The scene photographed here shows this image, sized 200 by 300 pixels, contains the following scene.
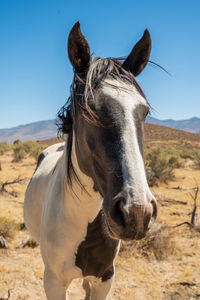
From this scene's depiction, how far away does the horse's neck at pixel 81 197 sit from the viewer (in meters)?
1.65

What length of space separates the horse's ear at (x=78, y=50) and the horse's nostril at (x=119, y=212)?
0.99 m

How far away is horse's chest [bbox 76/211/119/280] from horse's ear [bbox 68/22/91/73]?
3.66 feet

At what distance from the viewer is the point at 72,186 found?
1.77 m

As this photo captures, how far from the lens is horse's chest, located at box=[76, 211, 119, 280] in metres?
1.82

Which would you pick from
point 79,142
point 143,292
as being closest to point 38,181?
point 79,142

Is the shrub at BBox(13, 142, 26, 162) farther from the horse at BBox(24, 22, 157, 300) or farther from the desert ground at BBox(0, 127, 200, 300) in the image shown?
the horse at BBox(24, 22, 157, 300)

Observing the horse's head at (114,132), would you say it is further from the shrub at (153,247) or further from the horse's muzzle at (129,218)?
the shrub at (153,247)

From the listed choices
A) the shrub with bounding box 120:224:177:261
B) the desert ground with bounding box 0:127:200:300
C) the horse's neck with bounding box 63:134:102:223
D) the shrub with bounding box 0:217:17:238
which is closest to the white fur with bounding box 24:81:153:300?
the horse's neck with bounding box 63:134:102:223

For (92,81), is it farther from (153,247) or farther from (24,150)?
(24,150)

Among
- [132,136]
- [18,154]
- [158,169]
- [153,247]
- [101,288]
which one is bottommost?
[18,154]

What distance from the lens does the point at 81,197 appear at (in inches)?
68.1

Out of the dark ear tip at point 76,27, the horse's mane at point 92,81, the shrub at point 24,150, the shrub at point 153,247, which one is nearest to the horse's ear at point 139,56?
the horse's mane at point 92,81

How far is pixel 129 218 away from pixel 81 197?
727 mm

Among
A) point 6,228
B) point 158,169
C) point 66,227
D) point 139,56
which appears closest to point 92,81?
point 139,56
